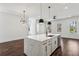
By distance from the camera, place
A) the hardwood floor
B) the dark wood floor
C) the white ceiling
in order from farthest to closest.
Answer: the white ceiling → the dark wood floor → the hardwood floor

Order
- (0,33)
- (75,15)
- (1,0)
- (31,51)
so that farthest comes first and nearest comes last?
(75,15) < (0,33) < (31,51) < (1,0)

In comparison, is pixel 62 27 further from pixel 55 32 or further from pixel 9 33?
pixel 9 33

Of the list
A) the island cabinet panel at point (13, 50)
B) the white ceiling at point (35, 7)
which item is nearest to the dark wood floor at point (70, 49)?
the island cabinet panel at point (13, 50)

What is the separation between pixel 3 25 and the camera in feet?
20.3

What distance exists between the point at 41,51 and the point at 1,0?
1902 millimetres

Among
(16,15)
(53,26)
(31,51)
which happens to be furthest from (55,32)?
(16,15)

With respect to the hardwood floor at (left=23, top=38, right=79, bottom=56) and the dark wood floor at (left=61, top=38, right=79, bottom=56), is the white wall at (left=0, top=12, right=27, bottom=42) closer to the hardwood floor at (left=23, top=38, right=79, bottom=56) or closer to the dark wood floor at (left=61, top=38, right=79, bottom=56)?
the hardwood floor at (left=23, top=38, right=79, bottom=56)

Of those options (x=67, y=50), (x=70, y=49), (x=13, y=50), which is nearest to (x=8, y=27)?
(x=13, y=50)

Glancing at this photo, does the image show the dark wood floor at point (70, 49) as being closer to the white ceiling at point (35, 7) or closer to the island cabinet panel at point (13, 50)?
the island cabinet panel at point (13, 50)

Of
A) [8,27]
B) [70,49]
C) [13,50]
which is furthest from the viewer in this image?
[8,27]

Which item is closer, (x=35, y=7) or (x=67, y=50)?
(x=67, y=50)

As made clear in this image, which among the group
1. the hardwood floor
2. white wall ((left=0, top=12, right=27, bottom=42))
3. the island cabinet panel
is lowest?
the hardwood floor

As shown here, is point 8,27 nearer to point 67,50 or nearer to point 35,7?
point 35,7

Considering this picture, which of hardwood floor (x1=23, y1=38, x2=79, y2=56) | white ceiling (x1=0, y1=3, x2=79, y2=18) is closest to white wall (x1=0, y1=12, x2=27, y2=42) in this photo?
white ceiling (x1=0, y1=3, x2=79, y2=18)
